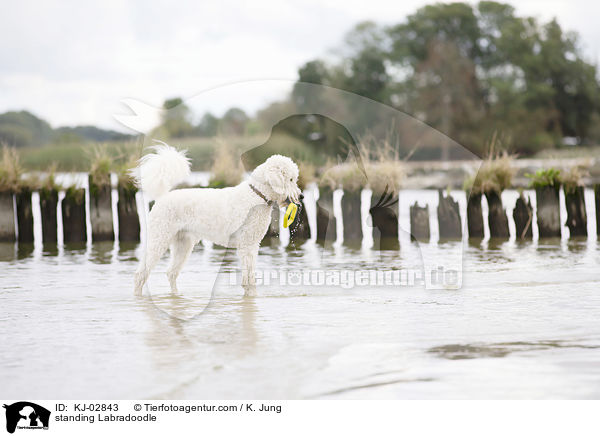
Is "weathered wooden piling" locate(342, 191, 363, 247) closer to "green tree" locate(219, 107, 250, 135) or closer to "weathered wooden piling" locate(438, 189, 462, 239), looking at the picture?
"weathered wooden piling" locate(438, 189, 462, 239)

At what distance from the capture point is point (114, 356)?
5500 mm

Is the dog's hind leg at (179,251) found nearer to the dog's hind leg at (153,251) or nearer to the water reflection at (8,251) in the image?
the dog's hind leg at (153,251)

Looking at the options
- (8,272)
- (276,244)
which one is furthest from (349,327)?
(276,244)

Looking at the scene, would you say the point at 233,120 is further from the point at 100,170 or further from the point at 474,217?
the point at 474,217

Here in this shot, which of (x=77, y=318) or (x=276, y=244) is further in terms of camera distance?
(x=276, y=244)

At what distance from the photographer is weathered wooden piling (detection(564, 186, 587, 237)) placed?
12.9 metres

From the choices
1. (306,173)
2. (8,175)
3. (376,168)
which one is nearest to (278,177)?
(306,173)

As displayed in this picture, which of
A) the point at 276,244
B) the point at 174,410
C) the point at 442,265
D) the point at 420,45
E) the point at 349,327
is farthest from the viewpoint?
the point at 420,45

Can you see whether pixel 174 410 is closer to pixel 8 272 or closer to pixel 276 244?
pixel 8 272

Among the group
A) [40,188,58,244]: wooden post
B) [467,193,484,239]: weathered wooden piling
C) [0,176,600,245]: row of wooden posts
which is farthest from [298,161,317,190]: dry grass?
[40,188,58,244]: wooden post

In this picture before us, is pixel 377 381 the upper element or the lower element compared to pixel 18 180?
lower

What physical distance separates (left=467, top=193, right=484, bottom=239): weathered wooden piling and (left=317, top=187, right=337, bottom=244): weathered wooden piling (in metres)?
2.44

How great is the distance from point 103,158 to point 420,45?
51.6m

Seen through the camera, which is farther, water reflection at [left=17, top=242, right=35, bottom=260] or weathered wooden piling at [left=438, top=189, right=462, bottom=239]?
water reflection at [left=17, top=242, right=35, bottom=260]
